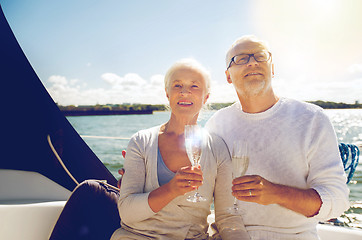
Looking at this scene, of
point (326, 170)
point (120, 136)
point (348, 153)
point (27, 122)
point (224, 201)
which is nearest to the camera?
point (326, 170)

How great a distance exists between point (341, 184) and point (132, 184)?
1086mm

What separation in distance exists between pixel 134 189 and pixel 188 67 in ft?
2.55

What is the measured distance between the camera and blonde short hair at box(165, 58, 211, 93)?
5.98ft

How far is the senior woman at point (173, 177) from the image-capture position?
1579mm

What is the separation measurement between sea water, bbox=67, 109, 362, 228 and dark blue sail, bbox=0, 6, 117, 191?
224mm

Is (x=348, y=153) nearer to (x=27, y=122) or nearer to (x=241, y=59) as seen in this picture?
(x=241, y=59)

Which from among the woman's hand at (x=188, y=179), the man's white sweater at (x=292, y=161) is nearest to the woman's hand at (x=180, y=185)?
the woman's hand at (x=188, y=179)

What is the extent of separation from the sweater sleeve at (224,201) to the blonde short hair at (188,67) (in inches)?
16.1

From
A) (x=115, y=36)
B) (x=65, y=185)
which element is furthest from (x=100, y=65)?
(x=65, y=185)

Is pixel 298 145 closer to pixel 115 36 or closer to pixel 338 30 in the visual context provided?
pixel 115 36

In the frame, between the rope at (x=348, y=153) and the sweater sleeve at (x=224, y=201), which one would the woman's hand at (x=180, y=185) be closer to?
the sweater sleeve at (x=224, y=201)

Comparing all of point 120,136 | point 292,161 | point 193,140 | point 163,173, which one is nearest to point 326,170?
point 292,161

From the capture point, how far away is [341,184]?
1.53 meters

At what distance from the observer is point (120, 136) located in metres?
32.6
